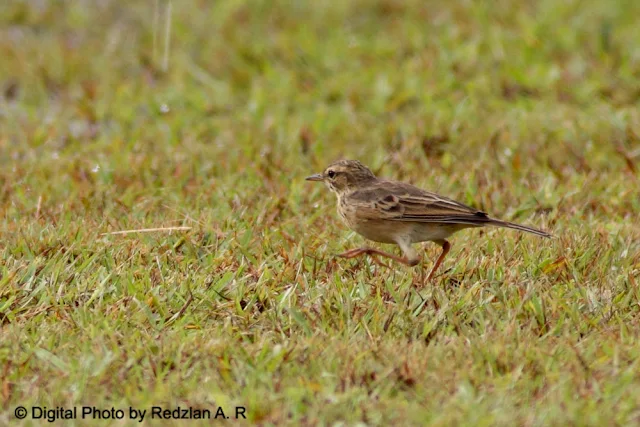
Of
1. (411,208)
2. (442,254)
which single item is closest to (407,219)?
(411,208)

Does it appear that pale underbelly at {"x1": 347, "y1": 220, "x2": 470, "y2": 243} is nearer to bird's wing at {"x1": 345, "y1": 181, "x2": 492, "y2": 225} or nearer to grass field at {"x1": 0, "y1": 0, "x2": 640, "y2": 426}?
bird's wing at {"x1": 345, "y1": 181, "x2": 492, "y2": 225}

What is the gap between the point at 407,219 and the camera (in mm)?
6020

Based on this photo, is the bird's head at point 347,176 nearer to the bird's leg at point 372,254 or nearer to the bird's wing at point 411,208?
the bird's wing at point 411,208

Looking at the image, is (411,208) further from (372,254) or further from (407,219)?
(372,254)

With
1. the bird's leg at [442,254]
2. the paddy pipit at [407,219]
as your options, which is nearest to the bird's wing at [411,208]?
the paddy pipit at [407,219]

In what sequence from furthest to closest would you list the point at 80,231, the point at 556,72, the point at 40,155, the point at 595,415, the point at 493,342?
1. the point at 556,72
2. the point at 40,155
3. the point at 80,231
4. the point at 493,342
5. the point at 595,415

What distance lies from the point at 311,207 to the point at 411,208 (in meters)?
1.21

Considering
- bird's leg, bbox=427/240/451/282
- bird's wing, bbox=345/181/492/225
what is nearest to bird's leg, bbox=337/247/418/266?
bird's leg, bbox=427/240/451/282

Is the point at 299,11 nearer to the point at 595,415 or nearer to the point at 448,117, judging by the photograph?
the point at 448,117

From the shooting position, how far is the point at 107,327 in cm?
503

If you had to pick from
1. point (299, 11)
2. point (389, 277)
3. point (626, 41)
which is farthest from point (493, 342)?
point (299, 11)

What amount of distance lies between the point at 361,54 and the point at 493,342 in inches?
229

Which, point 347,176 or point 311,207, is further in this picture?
point 311,207

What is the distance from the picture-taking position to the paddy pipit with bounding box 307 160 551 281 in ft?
19.4
